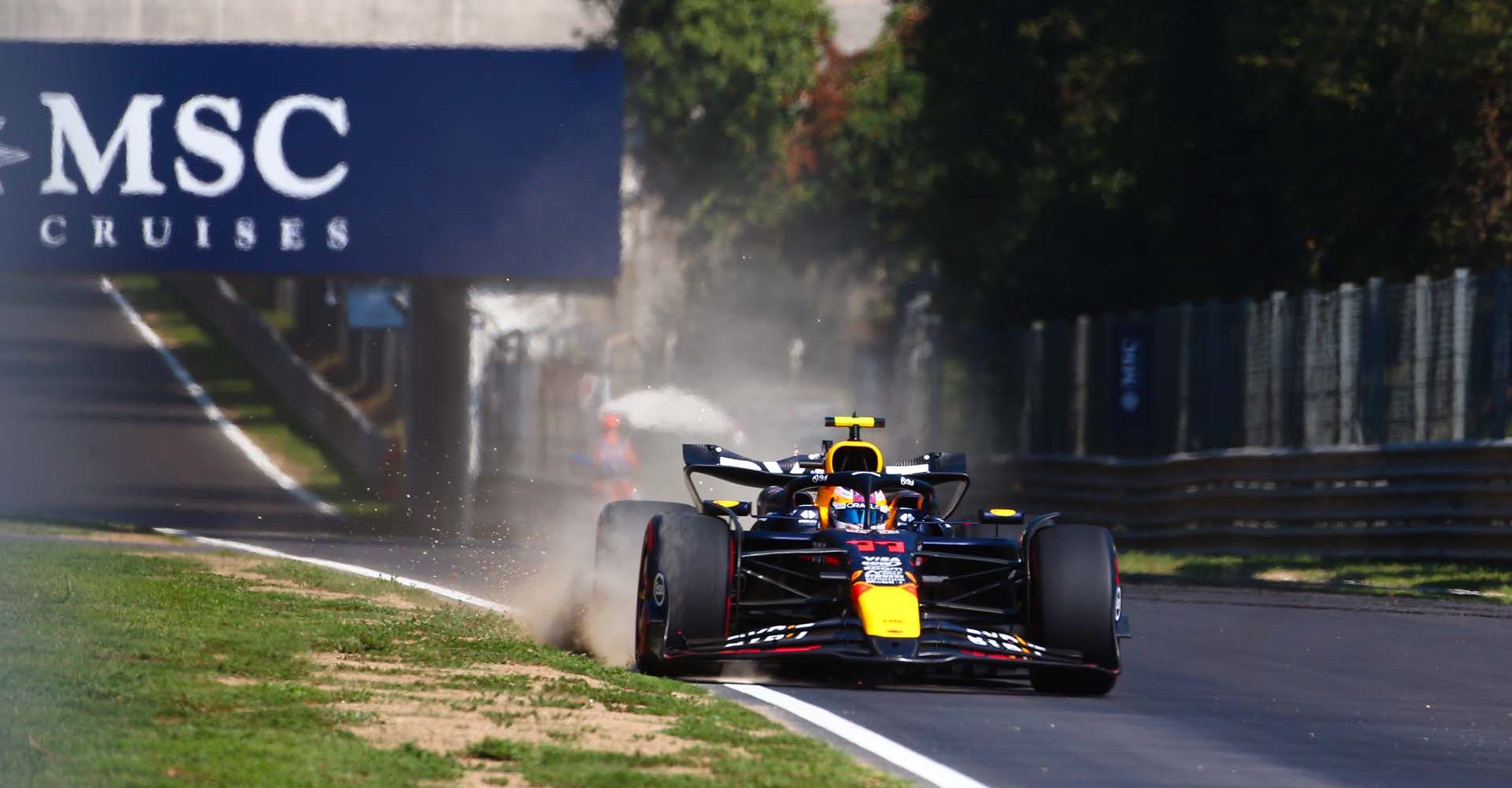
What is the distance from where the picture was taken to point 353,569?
22594 millimetres

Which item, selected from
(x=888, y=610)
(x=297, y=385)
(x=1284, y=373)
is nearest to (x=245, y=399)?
(x=297, y=385)

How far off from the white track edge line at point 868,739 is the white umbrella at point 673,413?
15.8 m

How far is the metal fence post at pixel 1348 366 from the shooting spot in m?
25.1

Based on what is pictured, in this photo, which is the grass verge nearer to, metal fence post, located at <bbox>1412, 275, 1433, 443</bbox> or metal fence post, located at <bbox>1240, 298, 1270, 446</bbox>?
metal fence post, located at <bbox>1412, 275, 1433, 443</bbox>

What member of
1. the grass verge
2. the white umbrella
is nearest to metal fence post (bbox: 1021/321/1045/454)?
the white umbrella

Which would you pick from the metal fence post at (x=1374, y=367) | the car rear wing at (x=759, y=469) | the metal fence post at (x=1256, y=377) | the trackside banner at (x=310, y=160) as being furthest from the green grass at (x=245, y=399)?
the car rear wing at (x=759, y=469)

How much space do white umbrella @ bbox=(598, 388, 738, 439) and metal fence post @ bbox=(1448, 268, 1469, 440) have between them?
849 centimetres

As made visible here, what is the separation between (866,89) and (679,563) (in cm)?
5465

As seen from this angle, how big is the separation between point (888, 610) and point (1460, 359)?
1224 cm

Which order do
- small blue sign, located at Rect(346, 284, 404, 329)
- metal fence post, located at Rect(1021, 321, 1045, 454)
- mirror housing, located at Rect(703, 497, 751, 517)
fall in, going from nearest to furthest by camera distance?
mirror housing, located at Rect(703, 497, 751, 517)
metal fence post, located at Rect(1021, 321, 1045, 454)
small blue sign, located at Rect(346, 284, 404, 329)

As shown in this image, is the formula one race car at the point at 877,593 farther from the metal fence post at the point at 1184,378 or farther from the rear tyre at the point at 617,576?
the metal fence post at the point at 1184,378

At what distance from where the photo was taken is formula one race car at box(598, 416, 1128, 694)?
39.7 ft

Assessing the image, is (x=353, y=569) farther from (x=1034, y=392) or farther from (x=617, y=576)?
(x=1034, y=392)

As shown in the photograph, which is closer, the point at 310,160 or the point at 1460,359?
the point at 1460,359
